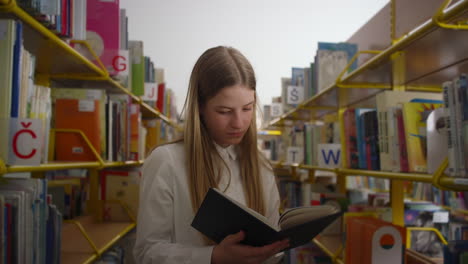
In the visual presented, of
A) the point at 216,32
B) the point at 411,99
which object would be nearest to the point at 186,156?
the point at 411,99

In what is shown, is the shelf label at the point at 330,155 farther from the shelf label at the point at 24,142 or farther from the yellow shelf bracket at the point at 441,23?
the shelf label at the point at 24,142

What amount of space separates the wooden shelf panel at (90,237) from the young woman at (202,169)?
0.60 m

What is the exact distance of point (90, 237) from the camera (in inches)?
77.2

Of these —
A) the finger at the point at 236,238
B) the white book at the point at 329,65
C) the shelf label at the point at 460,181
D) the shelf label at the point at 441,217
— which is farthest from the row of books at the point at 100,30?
the shelf label at the point at 441,217

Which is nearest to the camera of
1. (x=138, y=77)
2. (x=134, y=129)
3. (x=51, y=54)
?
(x=51, y=54)

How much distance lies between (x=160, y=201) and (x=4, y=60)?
1.91 feet

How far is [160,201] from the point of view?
111cm

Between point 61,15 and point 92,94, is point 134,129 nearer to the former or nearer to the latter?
point 92,94

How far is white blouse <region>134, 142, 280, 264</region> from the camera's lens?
105 cm

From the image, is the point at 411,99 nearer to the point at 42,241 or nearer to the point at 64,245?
the point at 42,241

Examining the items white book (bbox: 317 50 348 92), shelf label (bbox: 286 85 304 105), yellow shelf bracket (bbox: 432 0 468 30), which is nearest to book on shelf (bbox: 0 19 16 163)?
yellow shelf bracket (bbox: 432 0 468 30)

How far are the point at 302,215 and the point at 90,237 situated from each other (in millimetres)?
1451

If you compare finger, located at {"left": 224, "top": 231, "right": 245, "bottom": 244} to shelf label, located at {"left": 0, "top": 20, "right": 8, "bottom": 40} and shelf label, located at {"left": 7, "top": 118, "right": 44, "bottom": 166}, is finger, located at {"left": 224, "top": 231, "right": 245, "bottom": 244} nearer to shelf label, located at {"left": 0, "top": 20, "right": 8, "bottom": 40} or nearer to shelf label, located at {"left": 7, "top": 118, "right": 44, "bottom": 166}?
shelf label, located at {"left": 7, "top": 118, "right": 44, "bottom": 166}

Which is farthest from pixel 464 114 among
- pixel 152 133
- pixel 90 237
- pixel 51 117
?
pixel 152 133
